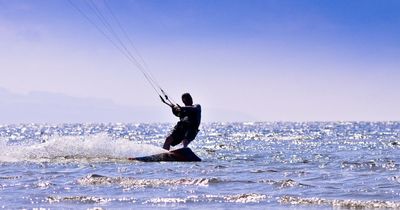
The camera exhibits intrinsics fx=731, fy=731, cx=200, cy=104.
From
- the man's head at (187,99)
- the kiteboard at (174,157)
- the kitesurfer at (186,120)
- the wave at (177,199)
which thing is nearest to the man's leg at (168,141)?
the kitesurfer at (186,120)

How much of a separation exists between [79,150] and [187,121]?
5994mm

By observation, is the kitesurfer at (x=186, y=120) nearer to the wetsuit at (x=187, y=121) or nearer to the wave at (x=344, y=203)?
the wetsuit at (x=187, y=121)

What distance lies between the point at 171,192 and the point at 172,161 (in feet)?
26.3

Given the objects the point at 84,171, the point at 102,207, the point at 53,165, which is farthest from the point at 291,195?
the point at 53,165

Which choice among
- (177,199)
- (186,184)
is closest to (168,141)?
(186,184)

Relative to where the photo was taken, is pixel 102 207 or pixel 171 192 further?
pixel 171 192

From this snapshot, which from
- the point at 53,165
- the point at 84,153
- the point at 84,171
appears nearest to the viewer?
the point at 84,171

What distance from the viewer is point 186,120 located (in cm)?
2438

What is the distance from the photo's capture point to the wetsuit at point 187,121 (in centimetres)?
2430

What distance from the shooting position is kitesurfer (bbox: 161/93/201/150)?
2428cm

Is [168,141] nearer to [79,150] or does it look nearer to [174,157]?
[174,157]

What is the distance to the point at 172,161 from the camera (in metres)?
24.8

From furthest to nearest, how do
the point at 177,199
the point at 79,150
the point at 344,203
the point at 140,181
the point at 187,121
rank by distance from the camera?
the point at 79,150, the point at 187,121, the point at 140,181, the point at 177,199, the point at 344,203

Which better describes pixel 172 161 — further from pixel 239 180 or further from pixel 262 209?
pixel 262 209
